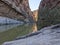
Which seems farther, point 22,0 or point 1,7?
point 22,0

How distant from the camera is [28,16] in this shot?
92.8 ft

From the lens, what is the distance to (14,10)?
86.3ft

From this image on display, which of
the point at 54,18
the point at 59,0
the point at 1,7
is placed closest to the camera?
the point at 54,18

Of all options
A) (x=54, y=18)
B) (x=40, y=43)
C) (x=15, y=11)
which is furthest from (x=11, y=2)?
(x=40, y=43)

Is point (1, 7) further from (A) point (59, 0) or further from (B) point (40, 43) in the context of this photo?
(B) point (40, 43)

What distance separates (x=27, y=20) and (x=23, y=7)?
334 cm

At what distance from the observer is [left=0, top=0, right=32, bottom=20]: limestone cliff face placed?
80.9 ft

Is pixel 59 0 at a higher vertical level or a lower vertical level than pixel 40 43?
higher

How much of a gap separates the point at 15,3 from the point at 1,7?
321 cm

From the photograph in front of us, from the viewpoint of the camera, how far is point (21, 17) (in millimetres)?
26344

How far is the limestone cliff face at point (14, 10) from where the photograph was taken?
2466 centimetres

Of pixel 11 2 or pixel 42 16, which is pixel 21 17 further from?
pixel 42 16

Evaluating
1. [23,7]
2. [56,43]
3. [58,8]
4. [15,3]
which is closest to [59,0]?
[58,8]

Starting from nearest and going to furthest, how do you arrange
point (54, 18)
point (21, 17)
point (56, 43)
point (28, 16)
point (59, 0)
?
point (56, 43) < point (54, 18) < point (59, 0) < point (21, 17) < point (28, 16)
